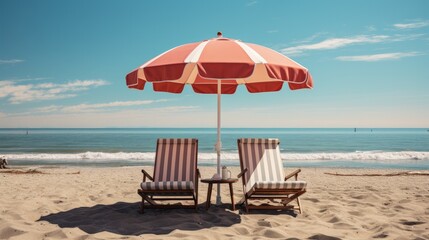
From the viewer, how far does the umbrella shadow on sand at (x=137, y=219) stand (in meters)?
4.67

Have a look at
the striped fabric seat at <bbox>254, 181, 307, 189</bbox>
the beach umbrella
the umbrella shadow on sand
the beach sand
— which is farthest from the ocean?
the beach umbrella

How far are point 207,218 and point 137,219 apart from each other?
89cm

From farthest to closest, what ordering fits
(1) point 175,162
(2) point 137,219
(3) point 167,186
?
(1) point 175,162
(3) point 167,186
(2) point 137,219

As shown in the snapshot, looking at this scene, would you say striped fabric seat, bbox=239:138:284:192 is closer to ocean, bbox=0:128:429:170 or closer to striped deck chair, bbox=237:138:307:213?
striped deck chair, bbox=237:138:307:213

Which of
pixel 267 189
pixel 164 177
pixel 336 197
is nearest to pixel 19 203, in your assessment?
pixel 164 177

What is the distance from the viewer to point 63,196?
6820mm

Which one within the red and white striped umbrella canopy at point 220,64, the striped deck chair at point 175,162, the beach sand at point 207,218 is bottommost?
the beach sand at point 207,218

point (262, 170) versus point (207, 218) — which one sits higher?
point (262, 170)

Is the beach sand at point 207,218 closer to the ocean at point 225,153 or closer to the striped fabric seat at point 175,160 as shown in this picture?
the striped fabric seat at point 175,160

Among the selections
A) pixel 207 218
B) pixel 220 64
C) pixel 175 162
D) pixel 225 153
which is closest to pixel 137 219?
pixel 207 218

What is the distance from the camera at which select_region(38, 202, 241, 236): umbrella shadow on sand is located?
4.67 metres

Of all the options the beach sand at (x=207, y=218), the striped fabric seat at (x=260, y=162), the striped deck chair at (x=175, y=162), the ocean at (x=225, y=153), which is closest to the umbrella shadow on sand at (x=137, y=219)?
the beach sand at (x=207, y=218)

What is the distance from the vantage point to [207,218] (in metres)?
5.23

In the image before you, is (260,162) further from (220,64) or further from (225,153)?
(225,153)
